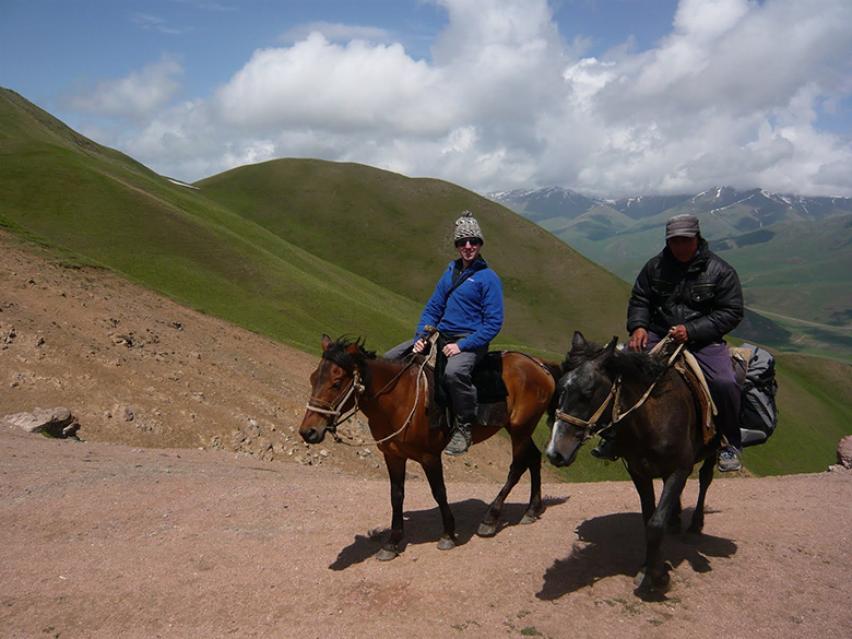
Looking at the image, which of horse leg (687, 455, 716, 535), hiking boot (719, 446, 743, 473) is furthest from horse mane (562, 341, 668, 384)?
horse leg (687, 455, 716, 535)

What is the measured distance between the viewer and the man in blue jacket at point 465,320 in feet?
28.3

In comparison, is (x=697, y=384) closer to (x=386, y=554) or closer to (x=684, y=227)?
(x=684, y=227)

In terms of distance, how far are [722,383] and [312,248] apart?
10184 cm

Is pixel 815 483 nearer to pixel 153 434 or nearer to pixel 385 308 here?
pixel 153 434

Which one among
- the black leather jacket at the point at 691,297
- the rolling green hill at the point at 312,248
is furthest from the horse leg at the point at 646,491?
the rolling green hill at the point at 312,248

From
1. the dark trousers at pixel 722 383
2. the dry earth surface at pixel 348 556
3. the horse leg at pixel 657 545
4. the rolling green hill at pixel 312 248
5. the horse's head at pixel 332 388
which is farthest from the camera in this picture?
the rolling green hill at pixel 312 248

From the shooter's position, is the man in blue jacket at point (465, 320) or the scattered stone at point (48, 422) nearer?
the man in blue jacket at point (465, 320)

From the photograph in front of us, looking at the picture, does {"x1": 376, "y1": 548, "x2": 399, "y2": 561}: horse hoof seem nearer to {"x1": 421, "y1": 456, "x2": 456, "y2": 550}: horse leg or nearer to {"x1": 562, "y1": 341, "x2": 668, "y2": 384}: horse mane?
{"x1": 421, "y1": 456, "x2": 456, "y2": 550}: horse leg

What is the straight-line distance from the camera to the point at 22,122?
8375 cm

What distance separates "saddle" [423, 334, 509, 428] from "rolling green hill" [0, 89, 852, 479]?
23.0m

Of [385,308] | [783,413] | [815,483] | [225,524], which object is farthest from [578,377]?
[783,413]

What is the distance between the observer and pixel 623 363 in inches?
277

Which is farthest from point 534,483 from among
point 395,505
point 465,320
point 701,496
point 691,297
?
point 691,297

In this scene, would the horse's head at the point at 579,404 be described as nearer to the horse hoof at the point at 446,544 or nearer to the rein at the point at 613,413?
the rein at the point at 613,413
